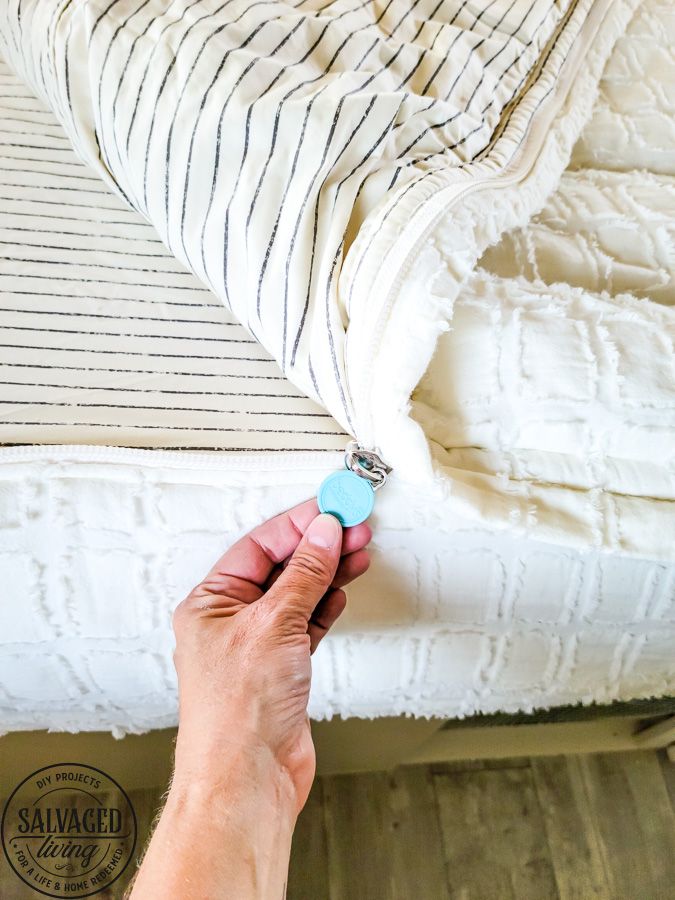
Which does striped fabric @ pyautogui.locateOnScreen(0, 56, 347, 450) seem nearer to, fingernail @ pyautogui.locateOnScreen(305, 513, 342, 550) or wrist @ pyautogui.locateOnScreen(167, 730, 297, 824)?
fingernail @ pyautogui.locateOnScreen(305, 513, 342, 550)

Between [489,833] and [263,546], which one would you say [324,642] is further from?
[489,833]

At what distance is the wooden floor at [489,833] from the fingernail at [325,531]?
1.88 ft

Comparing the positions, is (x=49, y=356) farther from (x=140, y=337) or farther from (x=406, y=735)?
(x=406, y=735)

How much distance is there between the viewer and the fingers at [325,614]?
54 centimetres

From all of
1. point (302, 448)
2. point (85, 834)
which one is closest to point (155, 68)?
point (302, 448)

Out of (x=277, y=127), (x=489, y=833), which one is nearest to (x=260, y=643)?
(x=277, y=127)

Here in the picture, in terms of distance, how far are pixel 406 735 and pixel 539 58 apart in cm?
86

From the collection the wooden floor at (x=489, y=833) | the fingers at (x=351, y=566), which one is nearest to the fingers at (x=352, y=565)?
the fingers at (x=351, y=566)

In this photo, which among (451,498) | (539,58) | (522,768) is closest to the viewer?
(451,498)

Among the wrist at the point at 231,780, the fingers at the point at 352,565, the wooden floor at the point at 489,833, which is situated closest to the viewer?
the wrist at the point at 231,780

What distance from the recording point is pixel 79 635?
0.56 m

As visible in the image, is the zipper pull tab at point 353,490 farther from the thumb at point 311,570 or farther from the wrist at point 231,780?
the wrist at point 231,780

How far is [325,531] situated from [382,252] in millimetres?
215

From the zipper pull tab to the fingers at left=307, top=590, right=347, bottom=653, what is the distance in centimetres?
7
